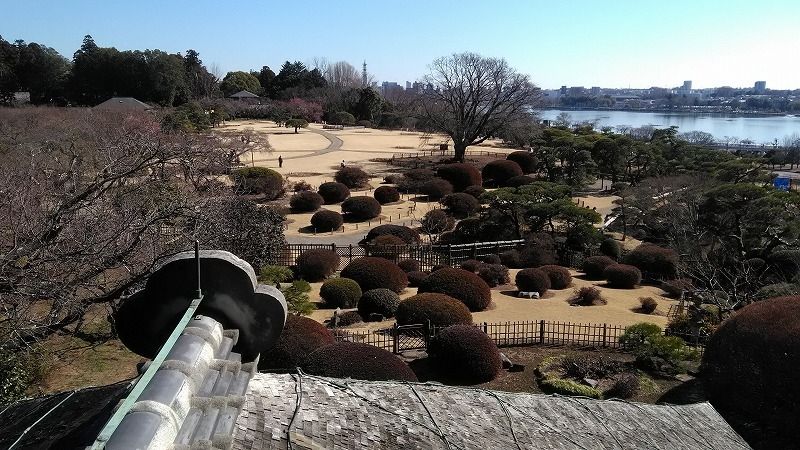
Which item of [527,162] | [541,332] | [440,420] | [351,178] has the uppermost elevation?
[440,420]

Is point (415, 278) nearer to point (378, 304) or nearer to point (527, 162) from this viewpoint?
point (378, 304)

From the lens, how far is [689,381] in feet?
45.4

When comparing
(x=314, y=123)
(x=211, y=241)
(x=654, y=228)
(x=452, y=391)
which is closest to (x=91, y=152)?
(x=211, y=241)

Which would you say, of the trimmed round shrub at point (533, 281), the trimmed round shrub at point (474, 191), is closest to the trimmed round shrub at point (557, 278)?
the trimmed round shrub at point (533, 281)

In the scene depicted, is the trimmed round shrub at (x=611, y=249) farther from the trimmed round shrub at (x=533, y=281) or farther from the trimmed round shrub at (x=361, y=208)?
the trimmed round shrub at (x=361, y=208)

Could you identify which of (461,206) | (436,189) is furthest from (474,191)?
(461,206)

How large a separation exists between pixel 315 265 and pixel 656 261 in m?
12.9

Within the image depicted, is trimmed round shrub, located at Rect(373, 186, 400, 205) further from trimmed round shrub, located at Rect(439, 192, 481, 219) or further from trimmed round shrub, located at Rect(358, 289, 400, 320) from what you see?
trimmed round shrub, located at Rect(358, 289, 400, 320)

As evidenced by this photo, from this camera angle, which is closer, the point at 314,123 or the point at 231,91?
the point at 314,123

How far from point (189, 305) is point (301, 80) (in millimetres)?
87444

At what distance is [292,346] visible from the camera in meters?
11.7

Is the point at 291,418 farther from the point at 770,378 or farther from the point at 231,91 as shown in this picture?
the point at 231,91

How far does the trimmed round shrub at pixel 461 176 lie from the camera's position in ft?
125

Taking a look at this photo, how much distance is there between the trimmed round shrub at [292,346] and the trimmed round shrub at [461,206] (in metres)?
20.1
